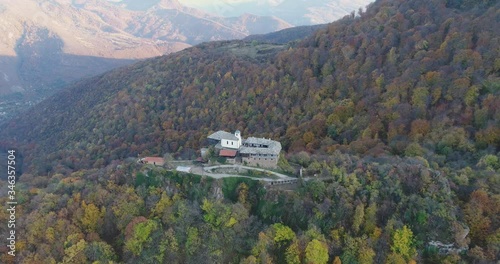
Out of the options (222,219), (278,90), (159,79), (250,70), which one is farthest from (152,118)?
(222,219)

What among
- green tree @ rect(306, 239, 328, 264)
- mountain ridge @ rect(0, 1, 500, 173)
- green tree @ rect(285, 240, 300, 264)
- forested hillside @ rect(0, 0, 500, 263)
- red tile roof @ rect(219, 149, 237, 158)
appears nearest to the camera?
green tree @ rect(306, 239, 328, 264)

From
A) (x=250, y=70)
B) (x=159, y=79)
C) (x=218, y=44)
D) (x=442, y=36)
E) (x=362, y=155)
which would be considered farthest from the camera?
(x=218, y=44)

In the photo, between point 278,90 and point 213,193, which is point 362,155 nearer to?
point 213,193

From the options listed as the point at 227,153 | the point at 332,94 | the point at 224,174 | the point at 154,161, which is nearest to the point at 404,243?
the point at 224,174

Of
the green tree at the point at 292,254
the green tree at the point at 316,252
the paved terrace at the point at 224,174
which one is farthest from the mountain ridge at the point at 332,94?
the green tree at the point at 292,254

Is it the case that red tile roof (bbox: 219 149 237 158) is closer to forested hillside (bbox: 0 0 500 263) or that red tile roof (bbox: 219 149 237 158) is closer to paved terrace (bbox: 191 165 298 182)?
paved terrace (bbox: 191 165 298 182)

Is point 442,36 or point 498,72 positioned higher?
point 442,36

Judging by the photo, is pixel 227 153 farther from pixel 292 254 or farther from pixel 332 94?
pixel 332 94

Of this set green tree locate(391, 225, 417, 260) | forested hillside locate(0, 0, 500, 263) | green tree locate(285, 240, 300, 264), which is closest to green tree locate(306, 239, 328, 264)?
forested hillside locate(0, 0, 500, 263)
